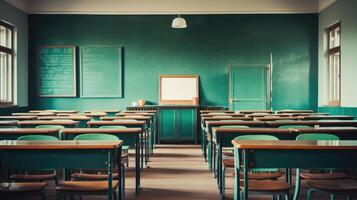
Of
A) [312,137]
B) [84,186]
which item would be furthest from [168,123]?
[84,186]

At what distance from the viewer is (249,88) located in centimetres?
1042

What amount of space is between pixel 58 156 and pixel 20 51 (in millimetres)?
7843

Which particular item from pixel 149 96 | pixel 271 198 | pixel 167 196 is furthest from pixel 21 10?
pixel 271 198

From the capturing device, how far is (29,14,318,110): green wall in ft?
34.7

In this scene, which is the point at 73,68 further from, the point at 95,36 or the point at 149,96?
the point at 149,96

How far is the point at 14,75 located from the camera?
996 centimetres

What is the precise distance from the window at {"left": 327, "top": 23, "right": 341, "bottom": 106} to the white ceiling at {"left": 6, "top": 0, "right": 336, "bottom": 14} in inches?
39.7

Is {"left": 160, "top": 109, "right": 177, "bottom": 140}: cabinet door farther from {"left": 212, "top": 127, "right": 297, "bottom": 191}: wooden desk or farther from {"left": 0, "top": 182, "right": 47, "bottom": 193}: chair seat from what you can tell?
{"left": 0, "top": 182, "right": 47, "bottom": 193}: chair seat

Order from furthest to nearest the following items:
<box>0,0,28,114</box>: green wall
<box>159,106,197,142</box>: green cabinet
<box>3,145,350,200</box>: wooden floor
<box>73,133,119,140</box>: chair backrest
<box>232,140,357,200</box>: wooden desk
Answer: <box>159,106,197,142</box>: green cabinet → <box>0,0,28,114</box>: green wall → <box>3,145,350,200</box>: wooden floor → <box>73,133,119,140</box>: chair backrest → <box>232,140,357,200</box>: wooden desk

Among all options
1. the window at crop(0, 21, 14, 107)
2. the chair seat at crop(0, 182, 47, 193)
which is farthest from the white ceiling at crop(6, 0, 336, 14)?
the chair seat at crop(0, 182, 47, 193)

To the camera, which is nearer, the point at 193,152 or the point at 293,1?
the point at 193,152

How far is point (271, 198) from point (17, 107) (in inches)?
288

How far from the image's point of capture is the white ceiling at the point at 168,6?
10.5 meters

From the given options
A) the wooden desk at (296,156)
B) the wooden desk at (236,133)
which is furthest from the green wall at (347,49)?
→ the wooden desk at (296,156)
